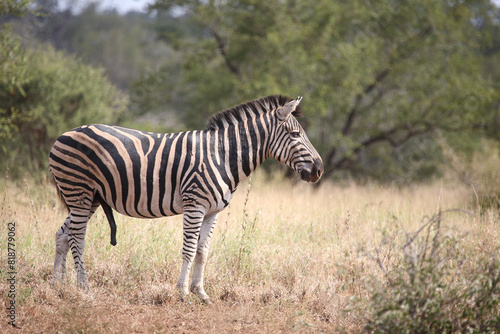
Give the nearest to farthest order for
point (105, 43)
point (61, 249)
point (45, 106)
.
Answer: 1. point (61, 249)
2. point (45, 106)
3. point (105, 43)

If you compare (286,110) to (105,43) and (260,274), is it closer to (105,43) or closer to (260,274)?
(260,274)

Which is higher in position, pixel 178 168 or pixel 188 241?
pixel 178 168

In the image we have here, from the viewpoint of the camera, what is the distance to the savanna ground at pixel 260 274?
3951 mm

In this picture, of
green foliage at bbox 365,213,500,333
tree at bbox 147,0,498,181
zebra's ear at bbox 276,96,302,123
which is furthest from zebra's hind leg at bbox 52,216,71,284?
tree at bbox 147,0,498,181

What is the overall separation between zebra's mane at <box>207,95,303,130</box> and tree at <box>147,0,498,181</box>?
7.53 m

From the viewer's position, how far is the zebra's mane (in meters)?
5.41

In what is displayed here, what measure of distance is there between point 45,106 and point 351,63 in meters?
8.47

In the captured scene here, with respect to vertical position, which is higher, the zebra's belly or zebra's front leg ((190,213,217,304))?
the zebra's belly

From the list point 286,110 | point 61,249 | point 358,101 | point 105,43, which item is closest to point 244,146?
point 286,110

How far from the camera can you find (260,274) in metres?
5.83

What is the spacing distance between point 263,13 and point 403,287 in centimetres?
1203

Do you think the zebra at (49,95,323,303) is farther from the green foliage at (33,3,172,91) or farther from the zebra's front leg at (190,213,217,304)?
the green foliage at (33,3,172,91)

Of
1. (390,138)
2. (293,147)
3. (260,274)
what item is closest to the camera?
(293,147)

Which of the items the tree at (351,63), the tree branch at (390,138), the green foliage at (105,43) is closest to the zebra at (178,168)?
the tree at (351,63)
